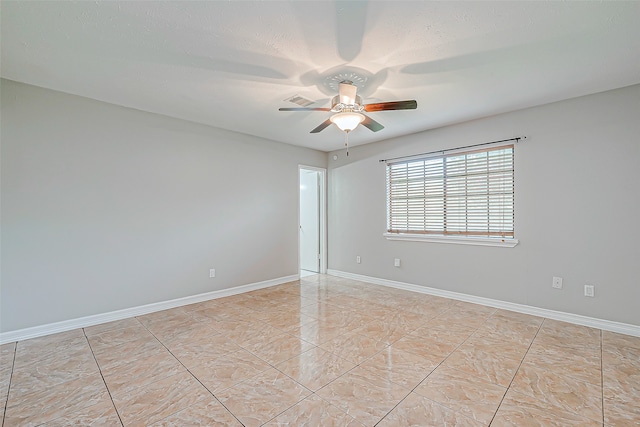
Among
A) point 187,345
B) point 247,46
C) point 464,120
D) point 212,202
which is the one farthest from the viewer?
point 212,202

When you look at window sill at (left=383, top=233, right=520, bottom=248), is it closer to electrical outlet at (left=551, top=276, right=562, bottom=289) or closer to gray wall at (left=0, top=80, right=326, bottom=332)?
electrical outlet at (left=551, top=276, right=562, bottom=289)

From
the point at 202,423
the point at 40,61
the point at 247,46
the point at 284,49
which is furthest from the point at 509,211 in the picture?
the point at 40,61

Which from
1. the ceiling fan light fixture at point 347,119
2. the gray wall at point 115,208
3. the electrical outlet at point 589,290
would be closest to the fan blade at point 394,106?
the ceiling fan light fixture at point 347,119

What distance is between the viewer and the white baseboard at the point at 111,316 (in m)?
2.76

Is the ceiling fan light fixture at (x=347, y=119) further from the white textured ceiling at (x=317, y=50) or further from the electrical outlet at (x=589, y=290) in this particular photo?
the electrical outlet at (x=589, y=290)

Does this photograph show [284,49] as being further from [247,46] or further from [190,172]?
[190,172]

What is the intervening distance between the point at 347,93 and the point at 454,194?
7.80 ft

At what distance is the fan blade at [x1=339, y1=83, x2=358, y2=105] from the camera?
257cm

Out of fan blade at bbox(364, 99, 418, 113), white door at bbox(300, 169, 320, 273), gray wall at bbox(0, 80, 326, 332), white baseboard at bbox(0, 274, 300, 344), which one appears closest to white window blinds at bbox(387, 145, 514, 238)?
white door at bbox(300, 169, 320, 273)

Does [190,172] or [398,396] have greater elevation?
[190,172]

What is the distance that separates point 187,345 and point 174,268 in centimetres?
138

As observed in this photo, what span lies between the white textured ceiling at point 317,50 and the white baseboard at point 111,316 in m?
2.40

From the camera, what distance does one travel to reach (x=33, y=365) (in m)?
2.31

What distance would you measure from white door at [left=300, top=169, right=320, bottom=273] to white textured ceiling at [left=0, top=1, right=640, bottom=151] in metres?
2.77
